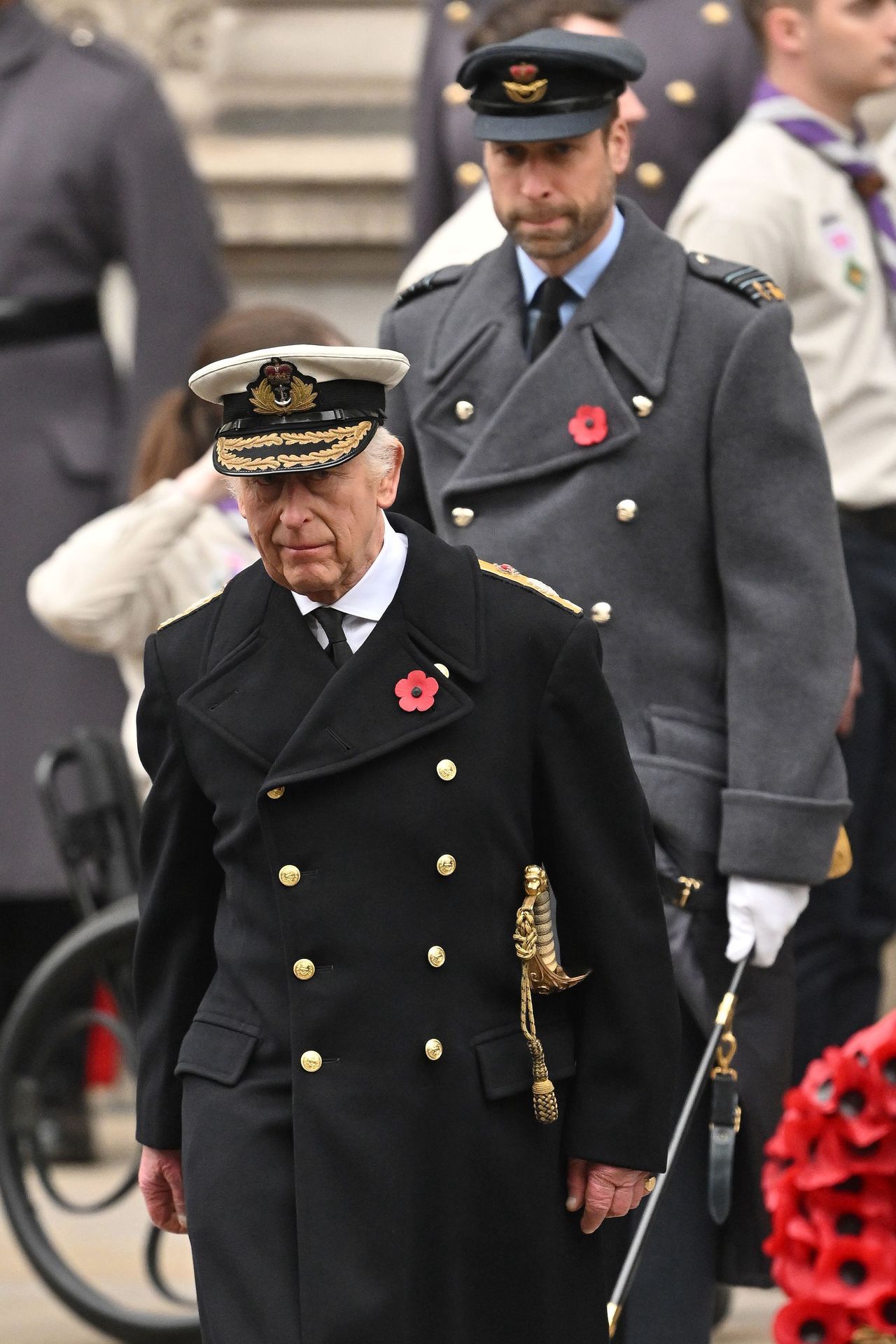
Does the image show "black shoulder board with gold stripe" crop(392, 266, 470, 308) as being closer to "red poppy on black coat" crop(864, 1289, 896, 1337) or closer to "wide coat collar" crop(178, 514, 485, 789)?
"wide coat collar" crop(178, 514, 485, 789)

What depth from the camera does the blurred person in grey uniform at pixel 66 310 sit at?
20.9ft

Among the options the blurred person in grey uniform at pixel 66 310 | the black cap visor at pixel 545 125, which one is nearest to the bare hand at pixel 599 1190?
the black cap visor at pixel 545 125

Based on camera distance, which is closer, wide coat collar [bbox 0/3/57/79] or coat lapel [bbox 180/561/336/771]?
coat lapel [bbox 180/561/336/771]

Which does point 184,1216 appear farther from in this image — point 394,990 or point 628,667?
point 628,667

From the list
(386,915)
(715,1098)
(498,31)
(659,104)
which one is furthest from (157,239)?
(386,915)

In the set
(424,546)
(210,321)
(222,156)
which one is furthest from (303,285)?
(424,546)

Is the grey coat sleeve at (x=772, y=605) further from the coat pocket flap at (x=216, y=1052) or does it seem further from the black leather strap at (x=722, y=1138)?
the coat pocket flap at (x=216, y=1052)

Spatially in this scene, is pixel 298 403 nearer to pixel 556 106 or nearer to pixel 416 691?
pixel 416 691

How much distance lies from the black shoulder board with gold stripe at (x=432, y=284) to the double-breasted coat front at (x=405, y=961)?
0.89m

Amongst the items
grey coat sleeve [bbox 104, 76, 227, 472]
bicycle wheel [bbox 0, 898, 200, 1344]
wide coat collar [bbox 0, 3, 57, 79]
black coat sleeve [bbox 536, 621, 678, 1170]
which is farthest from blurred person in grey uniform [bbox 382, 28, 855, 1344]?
wide coat collar [bbox 0, 3, 57, 79]

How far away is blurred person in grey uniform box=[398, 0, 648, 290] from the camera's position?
469 centimetres

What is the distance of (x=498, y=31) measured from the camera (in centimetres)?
469

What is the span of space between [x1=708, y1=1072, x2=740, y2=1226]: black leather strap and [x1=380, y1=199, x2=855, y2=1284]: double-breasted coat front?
97 millimetres

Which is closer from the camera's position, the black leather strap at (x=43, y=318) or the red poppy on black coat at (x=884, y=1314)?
the red poppy on black coat at (x=884, y=1314)
